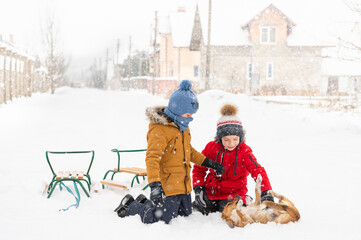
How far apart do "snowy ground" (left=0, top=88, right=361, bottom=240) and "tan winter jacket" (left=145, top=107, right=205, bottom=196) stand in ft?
1.38

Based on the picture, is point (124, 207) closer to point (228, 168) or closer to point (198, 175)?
point (198, 175)

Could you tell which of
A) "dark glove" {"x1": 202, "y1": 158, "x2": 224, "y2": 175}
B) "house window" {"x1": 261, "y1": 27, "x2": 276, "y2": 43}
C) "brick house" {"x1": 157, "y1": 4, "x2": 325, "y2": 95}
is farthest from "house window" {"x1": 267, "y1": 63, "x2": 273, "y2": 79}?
"dark glove" {"x1": 202, "y1": 158, "x2": 224, "y2": 175}

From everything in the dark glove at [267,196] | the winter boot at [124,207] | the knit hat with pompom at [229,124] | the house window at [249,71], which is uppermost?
the house window at [249,71]

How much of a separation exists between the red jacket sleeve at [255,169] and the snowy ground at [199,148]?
500 mm

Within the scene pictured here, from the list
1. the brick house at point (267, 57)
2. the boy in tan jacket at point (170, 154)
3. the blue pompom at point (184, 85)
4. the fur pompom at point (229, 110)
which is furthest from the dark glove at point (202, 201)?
the brick house at point (267, 57)

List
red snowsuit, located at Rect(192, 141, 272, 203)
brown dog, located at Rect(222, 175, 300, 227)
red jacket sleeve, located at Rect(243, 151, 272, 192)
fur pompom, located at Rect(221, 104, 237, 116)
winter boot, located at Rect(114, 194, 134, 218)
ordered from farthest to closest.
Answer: fur pompom, located at Rect(221, 104, 237, 116), red snowsuit, located at Rect(192, 141, 272, 203), winter boot, located at Rect(114, 194, 134, 218), red jacket sleeve, located at Rect(243, 151, 272, 192), brown dog, located at Rect(222, 175, 300, 227)

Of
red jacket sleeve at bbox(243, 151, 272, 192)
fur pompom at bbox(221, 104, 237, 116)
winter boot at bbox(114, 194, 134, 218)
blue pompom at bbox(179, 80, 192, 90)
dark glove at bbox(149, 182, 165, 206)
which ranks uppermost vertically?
blue pompom at bbox(179, 80, 192, 90)

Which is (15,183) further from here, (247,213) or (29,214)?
(247,213)

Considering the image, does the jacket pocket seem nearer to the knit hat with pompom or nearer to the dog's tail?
the knit hat with pompom

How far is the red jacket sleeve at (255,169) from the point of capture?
4309 mm

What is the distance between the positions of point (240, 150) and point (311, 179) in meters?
2.32

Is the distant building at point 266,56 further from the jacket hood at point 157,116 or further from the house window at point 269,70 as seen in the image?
the jacket hood at point 157,116

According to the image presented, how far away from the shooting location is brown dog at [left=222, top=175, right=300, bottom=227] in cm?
403

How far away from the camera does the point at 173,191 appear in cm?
416
